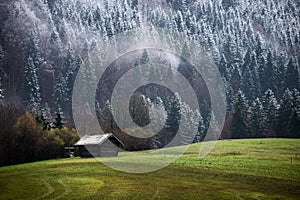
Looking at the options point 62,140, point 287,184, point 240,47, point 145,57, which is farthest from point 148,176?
point 240,47

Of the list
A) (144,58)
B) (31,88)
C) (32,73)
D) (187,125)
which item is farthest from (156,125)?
(144,58)

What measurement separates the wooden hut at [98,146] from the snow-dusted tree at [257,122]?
38.3 metres

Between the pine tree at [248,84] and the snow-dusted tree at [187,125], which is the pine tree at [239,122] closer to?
the snow-dusted tree at [187,125]

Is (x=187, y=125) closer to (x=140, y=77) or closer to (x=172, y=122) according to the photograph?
(x=172, y=122)

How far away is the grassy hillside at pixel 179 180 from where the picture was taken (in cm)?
3541

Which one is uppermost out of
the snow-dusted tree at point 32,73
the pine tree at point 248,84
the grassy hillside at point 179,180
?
the snow-dusted tree at point 32,73

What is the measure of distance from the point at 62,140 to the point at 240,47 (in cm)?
12338

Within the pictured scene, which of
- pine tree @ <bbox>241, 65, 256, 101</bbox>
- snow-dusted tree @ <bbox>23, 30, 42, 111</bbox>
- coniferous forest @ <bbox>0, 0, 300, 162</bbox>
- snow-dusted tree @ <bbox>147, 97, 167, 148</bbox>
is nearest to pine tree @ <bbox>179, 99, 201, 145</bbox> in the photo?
coniferous forest @ <bbox>0, 0, 300, 162</bbox>

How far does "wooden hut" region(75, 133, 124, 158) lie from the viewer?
211 feet

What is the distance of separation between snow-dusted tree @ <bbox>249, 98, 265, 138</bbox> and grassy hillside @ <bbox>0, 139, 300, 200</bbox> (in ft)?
109

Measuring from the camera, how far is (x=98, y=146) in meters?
64.3

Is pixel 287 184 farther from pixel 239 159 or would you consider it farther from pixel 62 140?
pixel 62 140

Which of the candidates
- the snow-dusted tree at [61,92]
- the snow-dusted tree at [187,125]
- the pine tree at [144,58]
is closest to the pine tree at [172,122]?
the snow-dusted tree at [187,125]

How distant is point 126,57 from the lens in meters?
170
